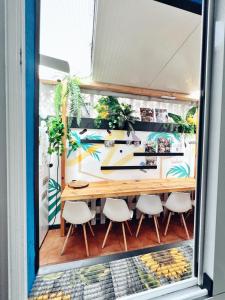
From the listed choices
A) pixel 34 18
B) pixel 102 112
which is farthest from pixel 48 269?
pixel 102 112

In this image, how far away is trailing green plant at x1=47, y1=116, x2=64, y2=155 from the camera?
2182 millimetres

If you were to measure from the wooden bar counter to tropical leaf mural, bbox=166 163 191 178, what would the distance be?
0.53 ft

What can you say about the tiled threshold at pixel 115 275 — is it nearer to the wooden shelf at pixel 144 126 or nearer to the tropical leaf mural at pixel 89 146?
the tropical leaf mural at pixel 89 146

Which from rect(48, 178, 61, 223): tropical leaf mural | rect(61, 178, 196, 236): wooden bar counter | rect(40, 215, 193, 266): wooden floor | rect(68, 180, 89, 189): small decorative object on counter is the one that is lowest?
rect(40, 215, 193, 266): wooden floor

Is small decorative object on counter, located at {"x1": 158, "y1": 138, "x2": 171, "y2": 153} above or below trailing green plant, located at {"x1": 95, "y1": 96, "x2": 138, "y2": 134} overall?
below

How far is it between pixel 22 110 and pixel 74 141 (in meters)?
2.00

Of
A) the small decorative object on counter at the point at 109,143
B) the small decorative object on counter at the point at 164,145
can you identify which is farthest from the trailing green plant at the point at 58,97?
the small decorative object on counter at the point at 164,145

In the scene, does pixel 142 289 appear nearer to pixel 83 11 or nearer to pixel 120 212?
pixel 120 212

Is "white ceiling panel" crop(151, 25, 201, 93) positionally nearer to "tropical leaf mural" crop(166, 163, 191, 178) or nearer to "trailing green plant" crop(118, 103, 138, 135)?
"trailing green plant" crop(118, 103, 138, 135)

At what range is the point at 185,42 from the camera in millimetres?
1874

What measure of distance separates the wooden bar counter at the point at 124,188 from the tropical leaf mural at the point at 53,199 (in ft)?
0.90

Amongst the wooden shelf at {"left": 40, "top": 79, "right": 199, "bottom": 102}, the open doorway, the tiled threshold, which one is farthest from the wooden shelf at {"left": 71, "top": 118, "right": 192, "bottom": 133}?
the tiled threshold

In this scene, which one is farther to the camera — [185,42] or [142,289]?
[185,42]

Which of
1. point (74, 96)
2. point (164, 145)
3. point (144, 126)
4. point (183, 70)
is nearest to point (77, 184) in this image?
point (74, 96)
